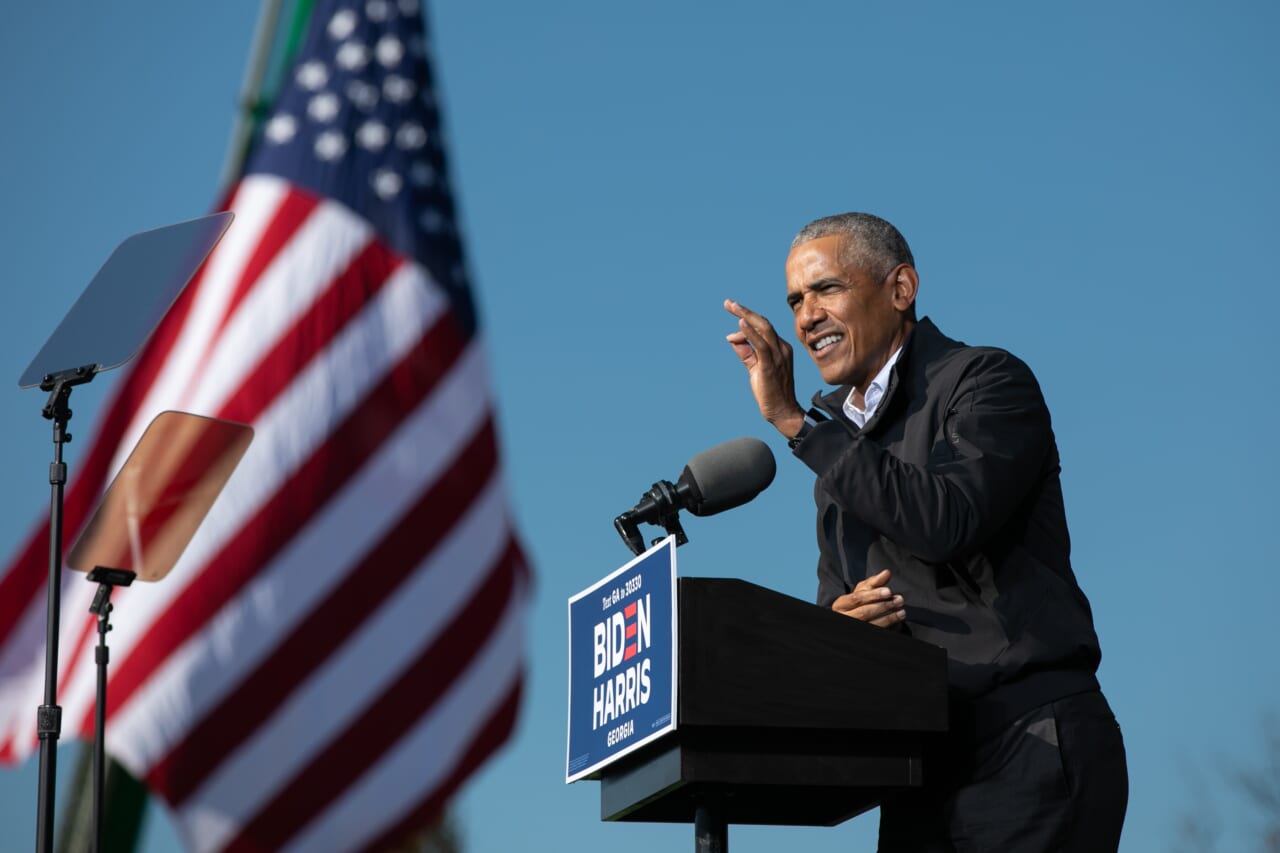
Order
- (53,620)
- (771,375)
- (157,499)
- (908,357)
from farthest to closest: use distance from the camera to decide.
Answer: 1. (157,499)
2. (53,620)
3. (908,357)
4. (771,375)

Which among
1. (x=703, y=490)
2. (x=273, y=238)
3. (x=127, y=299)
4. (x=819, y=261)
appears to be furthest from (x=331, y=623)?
(x=703, y=490)

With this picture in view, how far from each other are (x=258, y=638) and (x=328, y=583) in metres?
0.45

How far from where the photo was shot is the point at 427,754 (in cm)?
860

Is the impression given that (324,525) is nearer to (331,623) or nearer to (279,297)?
(331,623)

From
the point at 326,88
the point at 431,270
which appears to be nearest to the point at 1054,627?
the point at 431,270

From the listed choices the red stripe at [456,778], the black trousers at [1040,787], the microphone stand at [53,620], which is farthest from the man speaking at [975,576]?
the red stripe at [456,778]

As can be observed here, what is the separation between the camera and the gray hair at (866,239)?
9.70ft

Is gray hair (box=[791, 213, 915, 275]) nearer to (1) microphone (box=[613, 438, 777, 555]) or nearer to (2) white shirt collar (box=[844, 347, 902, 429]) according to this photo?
(2) white shirt collar (box=[844, 347, 902, 429])

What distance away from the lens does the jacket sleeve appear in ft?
7.92

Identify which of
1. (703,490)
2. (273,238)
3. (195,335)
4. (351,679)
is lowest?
(703,490)

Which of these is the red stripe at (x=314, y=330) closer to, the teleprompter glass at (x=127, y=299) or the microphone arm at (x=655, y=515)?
the teleprompter glass at (x=127, y=299)

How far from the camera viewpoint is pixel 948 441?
262 cm

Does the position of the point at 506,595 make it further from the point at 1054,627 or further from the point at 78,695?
the point at 1054,627

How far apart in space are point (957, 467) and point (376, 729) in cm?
622
